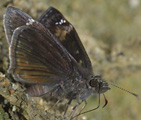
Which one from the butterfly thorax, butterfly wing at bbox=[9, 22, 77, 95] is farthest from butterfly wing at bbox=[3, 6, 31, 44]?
the butterfly thorax

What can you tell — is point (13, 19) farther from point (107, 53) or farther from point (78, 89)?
point (107, 53)

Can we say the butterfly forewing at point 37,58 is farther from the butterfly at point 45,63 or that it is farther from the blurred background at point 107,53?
the blurred background at point 107,53

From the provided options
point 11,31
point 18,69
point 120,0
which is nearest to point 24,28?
point 11,31

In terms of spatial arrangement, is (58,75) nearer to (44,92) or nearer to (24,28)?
(44,92)

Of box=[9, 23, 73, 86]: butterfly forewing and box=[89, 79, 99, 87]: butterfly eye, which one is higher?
box=[9, 23, 73, 86]: butterfly forewing

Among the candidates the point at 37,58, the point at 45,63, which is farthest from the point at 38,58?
the point at 45,63

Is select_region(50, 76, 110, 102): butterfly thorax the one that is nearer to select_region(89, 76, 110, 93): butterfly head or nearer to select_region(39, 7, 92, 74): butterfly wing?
select_region(89, 76, 110, 93): butterfly head
